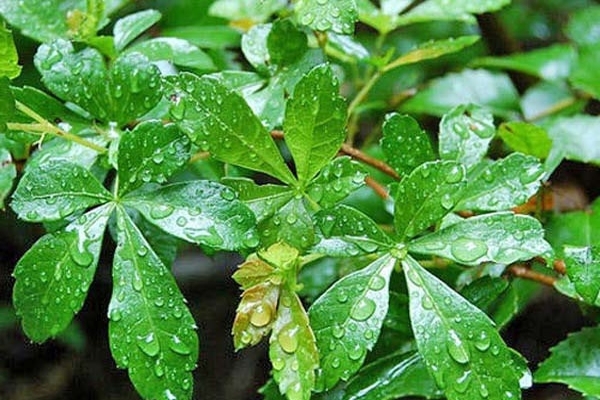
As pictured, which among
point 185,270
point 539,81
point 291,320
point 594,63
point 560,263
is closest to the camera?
point 291,320

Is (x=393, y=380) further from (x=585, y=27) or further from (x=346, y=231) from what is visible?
(x=585, y=27)

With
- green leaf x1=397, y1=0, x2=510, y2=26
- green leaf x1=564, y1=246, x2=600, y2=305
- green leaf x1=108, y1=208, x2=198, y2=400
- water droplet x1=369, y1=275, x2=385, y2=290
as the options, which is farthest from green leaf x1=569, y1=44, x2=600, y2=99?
green leaf x1=108, y1=208, x2=198, y2=400

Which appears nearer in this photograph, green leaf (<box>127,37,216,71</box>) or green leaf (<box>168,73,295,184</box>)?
green leaf (<box>168,73,295,184</box>)

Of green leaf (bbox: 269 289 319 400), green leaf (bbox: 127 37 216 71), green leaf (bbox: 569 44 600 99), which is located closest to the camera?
green leaf (bbox: 269 289 319 400)

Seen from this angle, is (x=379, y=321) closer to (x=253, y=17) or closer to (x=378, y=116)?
(x=253, y=17)

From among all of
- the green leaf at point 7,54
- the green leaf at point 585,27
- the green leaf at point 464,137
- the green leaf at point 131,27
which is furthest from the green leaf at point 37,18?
the green leaf at point 585,27

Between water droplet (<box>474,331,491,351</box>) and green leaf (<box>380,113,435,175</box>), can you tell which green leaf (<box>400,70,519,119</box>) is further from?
water droplet (<box>474,331,491,351</box>)

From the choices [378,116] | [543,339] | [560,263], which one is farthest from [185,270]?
[560,263]

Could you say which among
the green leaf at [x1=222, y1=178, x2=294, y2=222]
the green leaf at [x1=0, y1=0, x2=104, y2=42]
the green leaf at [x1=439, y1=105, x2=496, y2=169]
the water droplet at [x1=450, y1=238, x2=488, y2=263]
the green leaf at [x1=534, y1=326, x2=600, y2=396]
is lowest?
the green leaf at [x1=534, y1=326, x2=600, y2=396]
